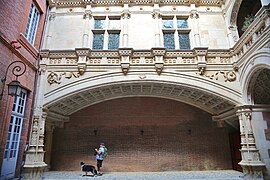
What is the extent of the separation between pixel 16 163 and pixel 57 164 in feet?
9.41

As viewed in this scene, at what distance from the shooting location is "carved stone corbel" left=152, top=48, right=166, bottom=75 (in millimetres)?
7145

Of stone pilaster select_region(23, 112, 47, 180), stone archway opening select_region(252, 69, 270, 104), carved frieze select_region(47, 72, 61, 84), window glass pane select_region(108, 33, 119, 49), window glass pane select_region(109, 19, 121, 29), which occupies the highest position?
window glass pane select_region(109, 19, 121, 29)

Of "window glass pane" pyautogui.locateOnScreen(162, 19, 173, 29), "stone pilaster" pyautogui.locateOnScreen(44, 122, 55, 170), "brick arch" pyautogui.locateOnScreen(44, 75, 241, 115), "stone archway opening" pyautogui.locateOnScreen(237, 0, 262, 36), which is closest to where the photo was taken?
"brick arch" pyautogui.locateOnScreen(44, 75, 241, 115)

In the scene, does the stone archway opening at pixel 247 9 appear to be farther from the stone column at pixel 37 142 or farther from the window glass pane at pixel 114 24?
the stone column at pixel 37 142

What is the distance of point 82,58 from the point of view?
729 centimetres

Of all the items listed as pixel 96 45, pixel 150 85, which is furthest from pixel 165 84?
pixel 96 45

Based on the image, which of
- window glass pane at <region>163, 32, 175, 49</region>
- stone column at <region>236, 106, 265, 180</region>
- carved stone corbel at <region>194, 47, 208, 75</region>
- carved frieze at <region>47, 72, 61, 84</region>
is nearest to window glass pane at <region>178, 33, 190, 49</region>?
window glass pane at <region>163, 32, 175, 49</region>

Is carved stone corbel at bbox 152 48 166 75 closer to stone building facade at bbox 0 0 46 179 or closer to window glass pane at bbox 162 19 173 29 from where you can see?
window glass pane at bbox 162 19 173 29

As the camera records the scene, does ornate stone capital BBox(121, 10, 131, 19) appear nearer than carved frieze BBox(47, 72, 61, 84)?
No

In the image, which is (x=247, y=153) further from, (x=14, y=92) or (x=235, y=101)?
(x=14, y=92)

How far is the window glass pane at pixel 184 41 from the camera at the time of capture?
26.5ft

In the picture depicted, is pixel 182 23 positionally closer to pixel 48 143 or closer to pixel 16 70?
pixel 16 70

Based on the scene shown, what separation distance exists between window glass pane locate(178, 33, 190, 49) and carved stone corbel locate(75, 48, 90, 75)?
377cm

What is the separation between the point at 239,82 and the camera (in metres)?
7.06
